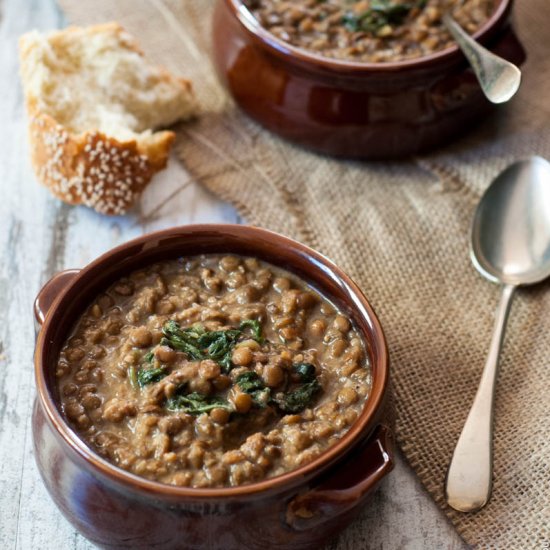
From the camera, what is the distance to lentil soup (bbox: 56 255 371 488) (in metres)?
2.10

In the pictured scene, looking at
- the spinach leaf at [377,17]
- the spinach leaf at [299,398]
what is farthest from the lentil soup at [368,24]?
the spinach leaf at [299,398]

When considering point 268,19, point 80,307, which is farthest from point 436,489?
point 268,19

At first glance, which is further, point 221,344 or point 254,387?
point 221,344

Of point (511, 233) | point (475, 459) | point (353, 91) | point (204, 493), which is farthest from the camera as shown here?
point (353, 91)

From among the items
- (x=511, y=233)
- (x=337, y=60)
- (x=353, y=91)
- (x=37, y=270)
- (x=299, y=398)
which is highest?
(x=337, y=60)

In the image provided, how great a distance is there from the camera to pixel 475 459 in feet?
8.03

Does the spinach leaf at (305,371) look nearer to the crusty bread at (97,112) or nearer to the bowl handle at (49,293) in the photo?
the bowl handle at (49,293)

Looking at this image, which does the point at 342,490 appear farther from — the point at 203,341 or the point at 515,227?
the point at 515,227

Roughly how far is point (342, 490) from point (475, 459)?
0.56 meters

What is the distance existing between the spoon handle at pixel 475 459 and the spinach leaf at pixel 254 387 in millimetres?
596

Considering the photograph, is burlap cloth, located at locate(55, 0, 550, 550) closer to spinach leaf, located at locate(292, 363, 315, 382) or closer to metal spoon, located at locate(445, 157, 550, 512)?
metal spoon, located at locate(445, 157, 550, 512)

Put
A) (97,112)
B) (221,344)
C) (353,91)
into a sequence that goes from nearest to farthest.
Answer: (221,344)
(353,91)
(97,112)

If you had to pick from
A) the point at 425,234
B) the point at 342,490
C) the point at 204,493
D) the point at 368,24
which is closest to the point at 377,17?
the point at 368,24

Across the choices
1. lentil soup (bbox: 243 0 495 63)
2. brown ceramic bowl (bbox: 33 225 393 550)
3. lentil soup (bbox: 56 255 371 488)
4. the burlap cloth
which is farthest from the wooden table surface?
lentil soup (bbox: 243 0 495 63)
